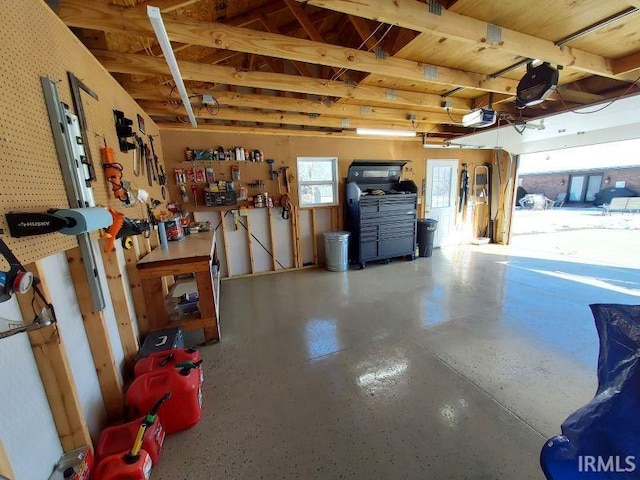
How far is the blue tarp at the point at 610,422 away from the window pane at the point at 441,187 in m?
5.19

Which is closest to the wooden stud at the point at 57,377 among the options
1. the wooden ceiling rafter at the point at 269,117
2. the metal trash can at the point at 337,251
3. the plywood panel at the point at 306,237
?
the wooden ceiling rafter at the point at 269,117

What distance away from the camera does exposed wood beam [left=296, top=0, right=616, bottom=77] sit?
1.49 metres

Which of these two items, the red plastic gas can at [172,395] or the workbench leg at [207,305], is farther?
the workbench leg at [207,305]

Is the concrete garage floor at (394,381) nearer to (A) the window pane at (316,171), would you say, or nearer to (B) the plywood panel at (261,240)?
(B) the plywood panel at (261,240)

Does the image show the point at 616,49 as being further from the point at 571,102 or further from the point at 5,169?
the point at 5,169

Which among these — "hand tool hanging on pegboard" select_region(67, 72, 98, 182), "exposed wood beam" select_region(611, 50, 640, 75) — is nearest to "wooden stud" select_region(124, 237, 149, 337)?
"hand tool hanging on pegboard" select_region(67, 72, 98, 182)

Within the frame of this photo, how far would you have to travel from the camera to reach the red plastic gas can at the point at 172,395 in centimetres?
146

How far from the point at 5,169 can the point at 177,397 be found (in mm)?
1330

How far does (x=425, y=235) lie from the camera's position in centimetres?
516

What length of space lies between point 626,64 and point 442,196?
3565 mm

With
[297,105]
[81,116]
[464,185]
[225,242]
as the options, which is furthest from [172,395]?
[464,185]

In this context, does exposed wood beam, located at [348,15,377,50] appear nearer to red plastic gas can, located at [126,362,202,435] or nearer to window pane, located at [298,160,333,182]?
window pane, located at [298,160,333,182]

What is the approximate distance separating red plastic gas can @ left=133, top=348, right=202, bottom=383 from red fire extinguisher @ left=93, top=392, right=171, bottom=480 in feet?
1.42

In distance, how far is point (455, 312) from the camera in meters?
2.85
